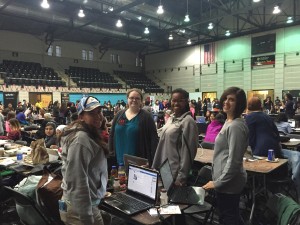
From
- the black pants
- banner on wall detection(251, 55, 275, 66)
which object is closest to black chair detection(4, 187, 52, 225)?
the black pants

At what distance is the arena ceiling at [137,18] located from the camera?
44.0ft

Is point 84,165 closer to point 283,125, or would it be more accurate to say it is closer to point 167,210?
point 167,210

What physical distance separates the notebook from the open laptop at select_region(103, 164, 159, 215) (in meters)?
0.17

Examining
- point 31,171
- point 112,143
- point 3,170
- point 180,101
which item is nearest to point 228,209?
point 180,101

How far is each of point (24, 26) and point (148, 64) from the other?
431 inches

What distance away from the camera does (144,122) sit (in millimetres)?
3004

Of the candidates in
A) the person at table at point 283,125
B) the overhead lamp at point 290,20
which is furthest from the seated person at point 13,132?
the overhead lamp at point 290,20

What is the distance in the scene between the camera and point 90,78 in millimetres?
19328

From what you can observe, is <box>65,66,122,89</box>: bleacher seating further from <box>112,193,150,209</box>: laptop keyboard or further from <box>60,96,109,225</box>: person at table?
<box>60,96,109,225</box>: person at table

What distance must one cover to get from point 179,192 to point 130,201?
39cm

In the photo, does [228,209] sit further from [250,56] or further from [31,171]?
[250,56]

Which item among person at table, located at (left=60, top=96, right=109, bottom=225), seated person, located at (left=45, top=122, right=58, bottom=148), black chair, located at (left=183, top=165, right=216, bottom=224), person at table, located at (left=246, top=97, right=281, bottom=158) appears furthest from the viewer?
seated person, located at (left=45, top=122, right=58, bottom=148)

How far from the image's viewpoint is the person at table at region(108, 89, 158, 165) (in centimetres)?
297

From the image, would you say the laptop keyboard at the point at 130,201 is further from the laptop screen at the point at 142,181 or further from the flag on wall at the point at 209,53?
the flag on wall at the point at 209,53
